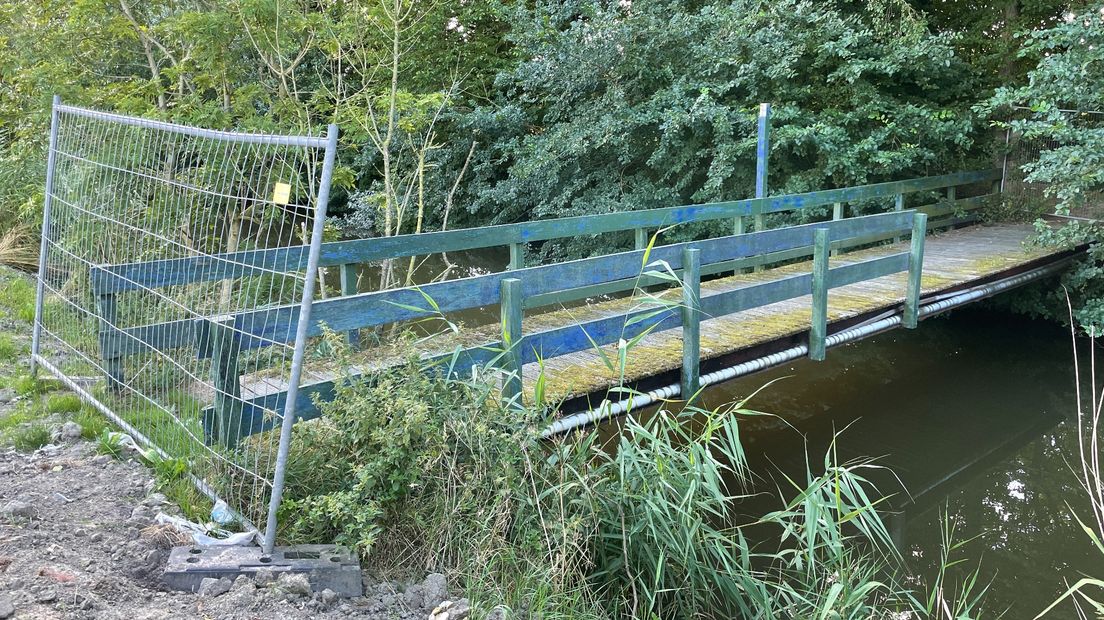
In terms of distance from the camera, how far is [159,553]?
334 cm

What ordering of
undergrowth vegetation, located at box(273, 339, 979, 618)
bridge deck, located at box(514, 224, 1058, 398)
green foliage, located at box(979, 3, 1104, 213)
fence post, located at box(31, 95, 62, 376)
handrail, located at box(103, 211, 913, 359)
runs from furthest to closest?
1. green foliage, located at box(979, 3, 1104, 213)
2. fence post, located at box(31, 95, 62, 376)
3. bridge deck, located at box(514, 224, 1058, 398)
4. handrail, located at box(103, 211, 913, 359)
5. undergrowth vegetation, located at box(273, 339, 979, 618)

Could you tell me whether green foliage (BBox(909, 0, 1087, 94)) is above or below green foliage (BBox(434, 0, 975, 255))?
above

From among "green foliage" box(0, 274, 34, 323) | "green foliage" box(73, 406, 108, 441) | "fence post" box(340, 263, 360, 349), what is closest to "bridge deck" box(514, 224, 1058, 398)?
"fence post" box(340, 263, 360, 349)

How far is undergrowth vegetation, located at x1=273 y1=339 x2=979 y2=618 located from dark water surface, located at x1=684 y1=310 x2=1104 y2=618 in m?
2.15

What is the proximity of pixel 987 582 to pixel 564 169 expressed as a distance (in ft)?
32.5

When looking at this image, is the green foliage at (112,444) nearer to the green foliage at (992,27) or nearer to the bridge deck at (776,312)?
the bridge deck at (776,312)

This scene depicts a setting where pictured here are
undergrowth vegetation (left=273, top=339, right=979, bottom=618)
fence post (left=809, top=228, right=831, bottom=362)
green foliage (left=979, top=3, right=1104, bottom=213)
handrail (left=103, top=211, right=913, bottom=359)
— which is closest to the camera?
undergrowth vegetation (left=273, top=339, right=979, bottom=618)

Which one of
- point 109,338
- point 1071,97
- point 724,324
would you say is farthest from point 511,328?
point 1071,97

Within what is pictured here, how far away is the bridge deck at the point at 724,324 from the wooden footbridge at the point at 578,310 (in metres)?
0.02

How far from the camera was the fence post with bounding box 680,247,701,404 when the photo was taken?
17.1 feet

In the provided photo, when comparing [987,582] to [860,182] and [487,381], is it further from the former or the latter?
[860,182]

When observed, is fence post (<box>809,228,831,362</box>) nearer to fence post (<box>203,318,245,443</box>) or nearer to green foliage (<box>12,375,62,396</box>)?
fence post (<box>203,318,245,443</box>)

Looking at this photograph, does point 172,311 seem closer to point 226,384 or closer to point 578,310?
point 226,384

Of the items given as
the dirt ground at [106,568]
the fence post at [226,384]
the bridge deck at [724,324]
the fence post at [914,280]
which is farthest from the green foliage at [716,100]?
the dirt ground at [106,568]
